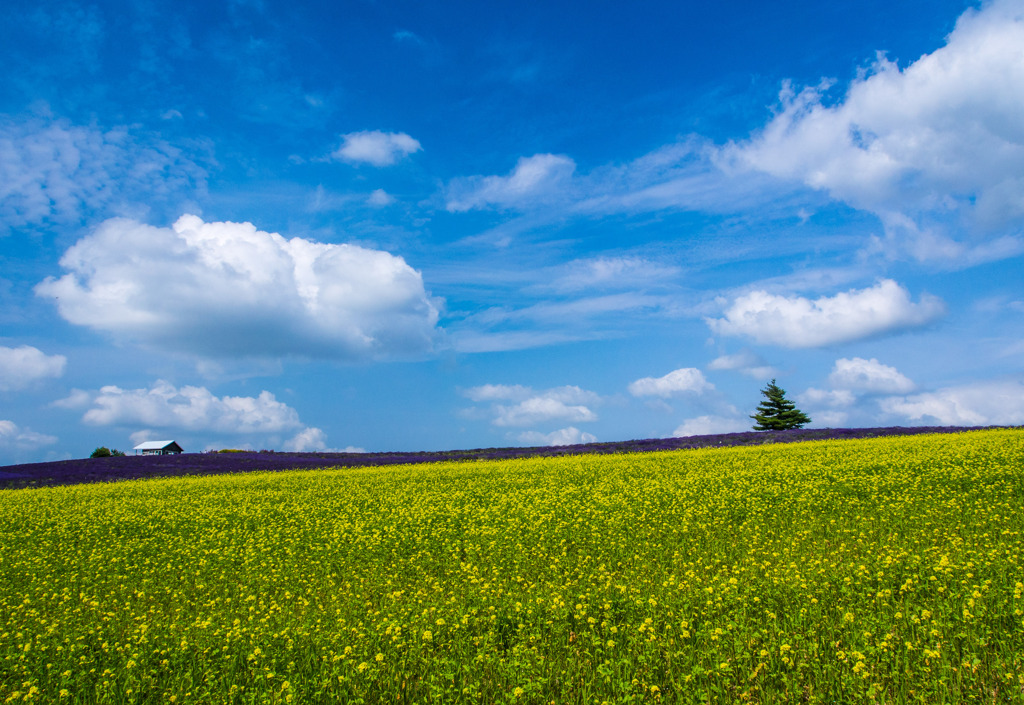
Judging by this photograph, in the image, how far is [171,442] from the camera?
80812mm

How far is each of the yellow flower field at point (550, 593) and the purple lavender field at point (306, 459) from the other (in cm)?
1414

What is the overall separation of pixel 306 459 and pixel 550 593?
1338 inches

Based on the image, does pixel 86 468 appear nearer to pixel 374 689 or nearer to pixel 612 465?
pixel 612 465

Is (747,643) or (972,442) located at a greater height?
(972,442)

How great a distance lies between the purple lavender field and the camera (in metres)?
32.0

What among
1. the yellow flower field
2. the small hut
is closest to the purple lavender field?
the yellow flower field

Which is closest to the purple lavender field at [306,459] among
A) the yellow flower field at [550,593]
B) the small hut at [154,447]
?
the yellow flower field at [550,593]

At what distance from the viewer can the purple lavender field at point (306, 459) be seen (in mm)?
32031

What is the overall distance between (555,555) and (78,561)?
1138cm

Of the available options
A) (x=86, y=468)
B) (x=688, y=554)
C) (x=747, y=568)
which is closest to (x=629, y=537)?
(x=688, y=554)

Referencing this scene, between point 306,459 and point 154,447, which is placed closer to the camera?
point 306,459

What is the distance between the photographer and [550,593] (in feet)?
31.2

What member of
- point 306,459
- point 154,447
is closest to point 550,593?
point 306,459

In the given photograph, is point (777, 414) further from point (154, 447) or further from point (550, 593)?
point (154, 447)
